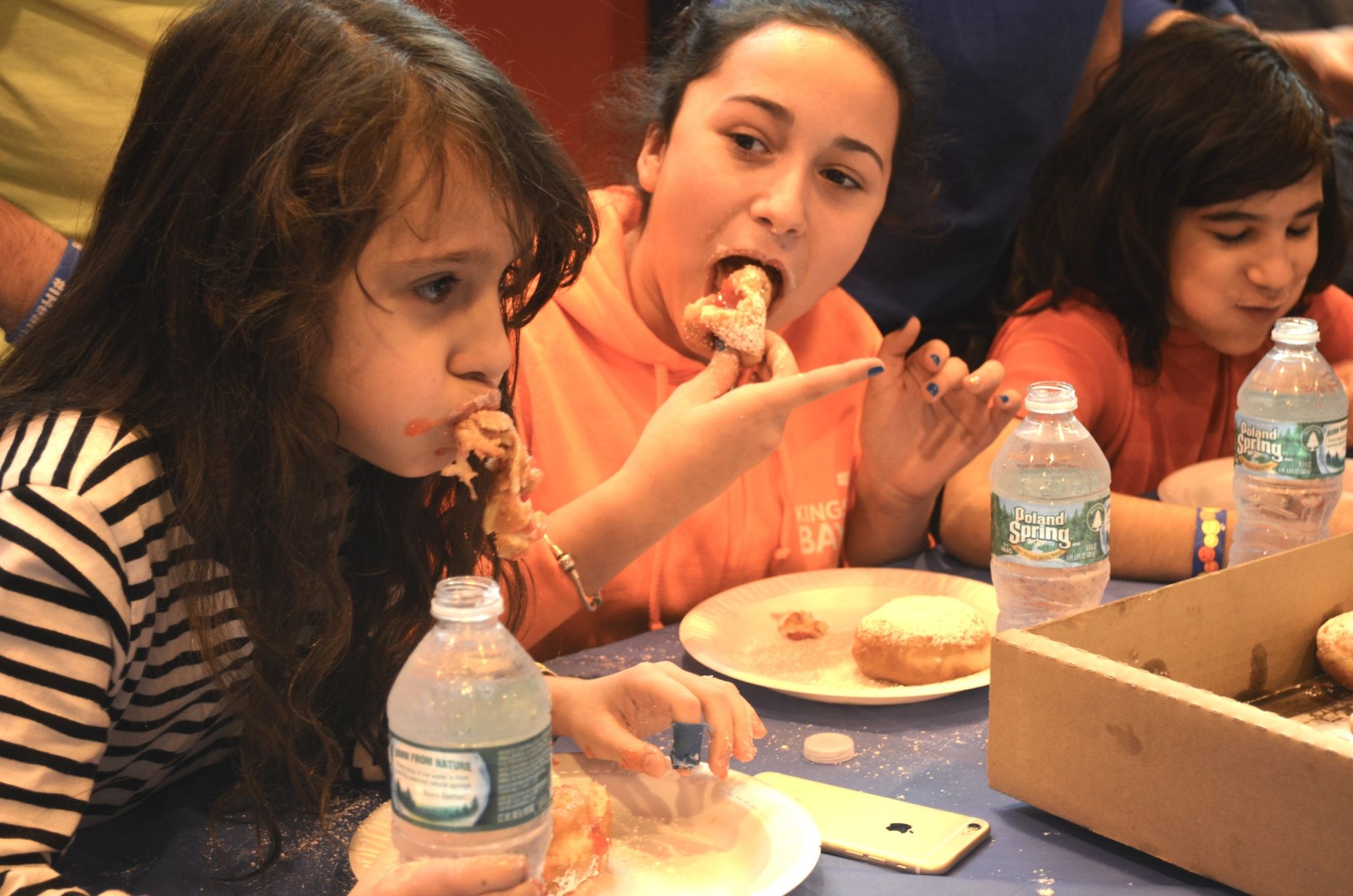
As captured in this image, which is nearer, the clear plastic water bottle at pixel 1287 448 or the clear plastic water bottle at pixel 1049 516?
the clear plastic water bottle at pixel 1049 516

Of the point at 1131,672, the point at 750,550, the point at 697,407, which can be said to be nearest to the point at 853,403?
the point at 750,550

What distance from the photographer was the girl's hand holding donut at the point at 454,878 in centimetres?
96

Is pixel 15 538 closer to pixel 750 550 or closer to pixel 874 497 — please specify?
pixel 750 550

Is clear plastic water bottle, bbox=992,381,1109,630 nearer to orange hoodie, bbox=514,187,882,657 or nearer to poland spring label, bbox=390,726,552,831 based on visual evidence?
orange hoodie, bbox=514,187,882,657

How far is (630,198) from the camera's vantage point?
250cm

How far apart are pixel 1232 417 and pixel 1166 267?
44cm

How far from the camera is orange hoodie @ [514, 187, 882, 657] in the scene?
89.2 inches

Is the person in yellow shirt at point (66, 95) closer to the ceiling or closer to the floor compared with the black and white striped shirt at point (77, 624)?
closer to the ceiling

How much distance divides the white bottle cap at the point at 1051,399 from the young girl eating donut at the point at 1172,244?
58 centimetres

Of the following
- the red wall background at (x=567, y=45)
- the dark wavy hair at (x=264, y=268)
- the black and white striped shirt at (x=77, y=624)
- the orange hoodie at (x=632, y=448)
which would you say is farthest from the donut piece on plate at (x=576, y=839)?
the red wall background at (x=567, y=45)

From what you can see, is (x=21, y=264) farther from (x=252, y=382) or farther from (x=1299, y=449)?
(x=1299, y=449)

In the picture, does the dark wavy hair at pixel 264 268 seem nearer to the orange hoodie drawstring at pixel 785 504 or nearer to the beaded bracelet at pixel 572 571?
the beaded bracelet at pixel 572 571

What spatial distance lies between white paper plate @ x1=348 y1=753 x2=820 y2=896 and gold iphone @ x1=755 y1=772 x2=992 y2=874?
0.06 metres

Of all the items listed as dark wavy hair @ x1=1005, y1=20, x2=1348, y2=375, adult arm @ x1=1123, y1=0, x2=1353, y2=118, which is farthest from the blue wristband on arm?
adult arm @ x1=1123, y1=0, x2=1353, y2=118
